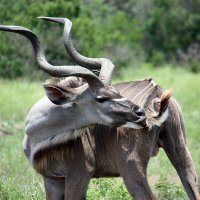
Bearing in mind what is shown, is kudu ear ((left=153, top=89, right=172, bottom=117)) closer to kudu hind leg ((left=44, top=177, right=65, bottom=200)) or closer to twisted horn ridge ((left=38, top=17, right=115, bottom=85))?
twisted horn ridge ((left=38, top=17, right=115, bottom=85))

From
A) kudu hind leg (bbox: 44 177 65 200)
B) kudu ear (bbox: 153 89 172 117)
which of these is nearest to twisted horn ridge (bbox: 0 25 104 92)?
kudu ear (bbox: 153 89 172 117)

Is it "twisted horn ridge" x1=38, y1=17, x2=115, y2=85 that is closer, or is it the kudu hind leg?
"twisted horn ridge" x1=38, y1=17, x2=115, y2=85

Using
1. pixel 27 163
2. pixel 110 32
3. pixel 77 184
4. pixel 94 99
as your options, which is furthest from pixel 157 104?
pixel 110 32

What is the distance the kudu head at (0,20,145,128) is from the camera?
464 cm

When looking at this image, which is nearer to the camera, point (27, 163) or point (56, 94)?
point (56, 94)

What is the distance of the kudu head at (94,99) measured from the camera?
464 centimetres

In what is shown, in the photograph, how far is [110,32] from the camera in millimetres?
27359

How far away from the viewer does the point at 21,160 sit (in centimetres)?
707

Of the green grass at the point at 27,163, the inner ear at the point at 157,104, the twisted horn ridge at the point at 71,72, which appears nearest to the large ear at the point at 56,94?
the twisted horn ridge at the point at 71,72

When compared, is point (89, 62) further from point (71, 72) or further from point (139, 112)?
point (139, 112)

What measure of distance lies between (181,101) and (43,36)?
3.26 meters

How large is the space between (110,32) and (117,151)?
22788 millimetres

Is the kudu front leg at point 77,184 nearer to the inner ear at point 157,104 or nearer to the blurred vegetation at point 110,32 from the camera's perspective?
the inner ear at point 157,104

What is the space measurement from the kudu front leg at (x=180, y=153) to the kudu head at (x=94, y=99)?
1.66 ft
